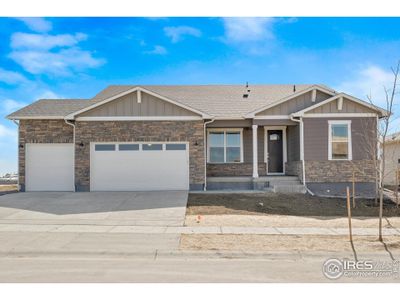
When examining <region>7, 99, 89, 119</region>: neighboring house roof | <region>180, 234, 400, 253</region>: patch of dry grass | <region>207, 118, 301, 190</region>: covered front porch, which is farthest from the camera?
<region>207, 118, 301, 190</region>: covered front porch

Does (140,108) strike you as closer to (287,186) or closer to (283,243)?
(287,186)

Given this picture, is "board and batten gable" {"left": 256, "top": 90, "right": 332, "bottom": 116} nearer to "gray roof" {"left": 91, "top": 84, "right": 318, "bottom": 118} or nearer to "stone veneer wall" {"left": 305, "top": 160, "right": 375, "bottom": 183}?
"gray roof" {"left": 91, "top": 84, "right": 318, "bottom": 118}

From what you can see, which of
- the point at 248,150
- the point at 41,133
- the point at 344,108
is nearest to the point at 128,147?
the point at 41,133

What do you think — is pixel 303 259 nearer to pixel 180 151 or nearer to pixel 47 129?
pixel 180 151

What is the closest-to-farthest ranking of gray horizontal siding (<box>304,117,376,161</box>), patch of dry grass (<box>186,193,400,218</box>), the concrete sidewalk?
1. the concrete sidewalk
2. patch of dry grass (<box>186,193,400,218</box>)
3. gray horizontal siding (<box>304,117,376,161</box>)

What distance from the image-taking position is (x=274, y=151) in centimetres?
1800

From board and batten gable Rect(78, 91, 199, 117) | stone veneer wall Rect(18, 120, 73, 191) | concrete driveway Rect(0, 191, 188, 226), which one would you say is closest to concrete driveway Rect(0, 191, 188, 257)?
concrete driveway Rect(0, 191, 188, 226)

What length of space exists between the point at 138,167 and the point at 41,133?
5076mm

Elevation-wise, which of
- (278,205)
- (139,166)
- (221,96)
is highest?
(221,96)

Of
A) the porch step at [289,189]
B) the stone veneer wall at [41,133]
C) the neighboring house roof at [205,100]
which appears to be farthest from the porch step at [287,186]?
the stone veneer wall at [41,133]

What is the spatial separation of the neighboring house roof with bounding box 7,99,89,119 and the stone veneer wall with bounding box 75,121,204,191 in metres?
1.88

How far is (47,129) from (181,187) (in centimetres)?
707

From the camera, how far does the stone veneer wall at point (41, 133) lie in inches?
643

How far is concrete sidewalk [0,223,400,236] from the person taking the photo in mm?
8750
